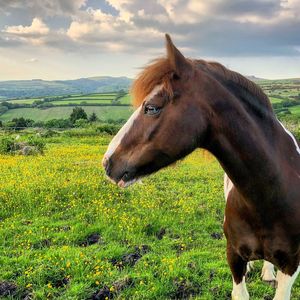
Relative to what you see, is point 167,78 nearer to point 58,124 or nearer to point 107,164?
point 107,164

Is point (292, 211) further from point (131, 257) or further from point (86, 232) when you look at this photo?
point (86, 232)

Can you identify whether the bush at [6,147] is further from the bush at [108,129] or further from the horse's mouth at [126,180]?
the horse's mouth at [126,180]

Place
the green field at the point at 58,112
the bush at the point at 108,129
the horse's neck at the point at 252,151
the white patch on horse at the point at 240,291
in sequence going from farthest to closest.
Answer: the green field at the point at 58,112, the bush at the point at 108,129, the white patch on horse at the point at 240,291, the horse's neck at the point at 252,151

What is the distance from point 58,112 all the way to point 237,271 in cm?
6573

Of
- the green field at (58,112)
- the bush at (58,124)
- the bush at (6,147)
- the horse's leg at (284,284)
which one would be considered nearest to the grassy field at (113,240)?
the horse's leg at (284,284)

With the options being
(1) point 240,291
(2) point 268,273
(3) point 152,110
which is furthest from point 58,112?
(3) point 152,110

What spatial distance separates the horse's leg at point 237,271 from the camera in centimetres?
400

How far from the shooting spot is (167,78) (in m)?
2.72

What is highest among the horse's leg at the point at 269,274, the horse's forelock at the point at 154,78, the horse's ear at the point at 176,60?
the horse's ear at the point at 176,60

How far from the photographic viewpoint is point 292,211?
11.0 ft

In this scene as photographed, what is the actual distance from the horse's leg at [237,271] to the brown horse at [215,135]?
669mm

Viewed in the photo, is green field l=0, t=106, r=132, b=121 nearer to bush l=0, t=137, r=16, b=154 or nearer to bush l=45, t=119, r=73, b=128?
bush l=45, t=119, r=73, b=128

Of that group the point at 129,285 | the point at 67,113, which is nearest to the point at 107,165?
the point at 129,285

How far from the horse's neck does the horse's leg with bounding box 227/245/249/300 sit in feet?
3.62
